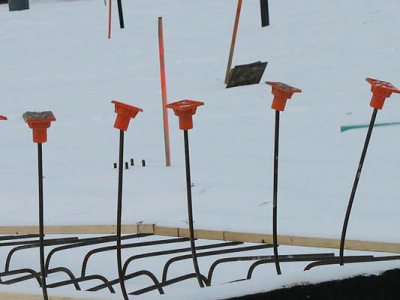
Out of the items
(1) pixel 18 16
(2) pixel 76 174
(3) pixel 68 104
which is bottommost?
(2) pixel 76 174

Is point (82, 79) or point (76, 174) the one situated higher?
point (82, 79)

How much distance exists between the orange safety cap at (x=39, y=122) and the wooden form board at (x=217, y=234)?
1.20m

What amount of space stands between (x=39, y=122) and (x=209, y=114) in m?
5.79

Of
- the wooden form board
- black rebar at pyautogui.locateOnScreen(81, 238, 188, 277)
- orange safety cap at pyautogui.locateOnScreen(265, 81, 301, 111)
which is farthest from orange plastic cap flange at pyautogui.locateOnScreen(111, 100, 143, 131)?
the wooden form board

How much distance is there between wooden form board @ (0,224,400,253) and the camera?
3.42 m

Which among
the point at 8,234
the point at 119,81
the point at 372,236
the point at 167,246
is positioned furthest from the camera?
the point at 119,81

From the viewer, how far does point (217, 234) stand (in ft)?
12.5

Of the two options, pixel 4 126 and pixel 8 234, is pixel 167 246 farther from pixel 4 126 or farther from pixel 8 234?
pixel 4 126

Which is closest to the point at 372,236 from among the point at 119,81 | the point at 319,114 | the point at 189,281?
the point at 189,281

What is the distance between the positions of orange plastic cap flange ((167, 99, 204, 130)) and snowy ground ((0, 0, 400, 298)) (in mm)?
1068

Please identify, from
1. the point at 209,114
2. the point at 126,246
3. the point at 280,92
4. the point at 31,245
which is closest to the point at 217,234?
the point at 126,246

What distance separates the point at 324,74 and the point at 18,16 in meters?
6.55

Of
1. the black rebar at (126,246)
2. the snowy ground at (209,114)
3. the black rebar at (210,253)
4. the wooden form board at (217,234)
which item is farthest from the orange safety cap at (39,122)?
the snowy ground at (209,114)

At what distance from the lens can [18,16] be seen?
14.6 metres
